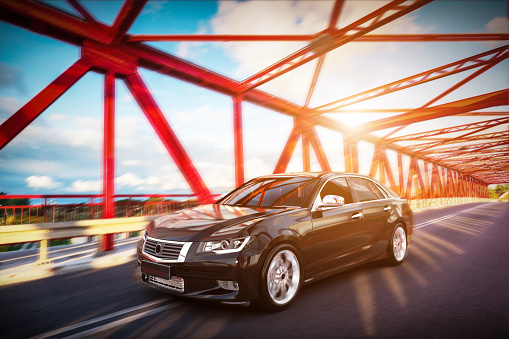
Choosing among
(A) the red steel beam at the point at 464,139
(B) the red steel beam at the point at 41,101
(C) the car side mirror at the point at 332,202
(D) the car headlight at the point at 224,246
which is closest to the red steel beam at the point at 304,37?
(B) the red steel beam at the point at 41,101

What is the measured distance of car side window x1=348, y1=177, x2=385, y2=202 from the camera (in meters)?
5.13

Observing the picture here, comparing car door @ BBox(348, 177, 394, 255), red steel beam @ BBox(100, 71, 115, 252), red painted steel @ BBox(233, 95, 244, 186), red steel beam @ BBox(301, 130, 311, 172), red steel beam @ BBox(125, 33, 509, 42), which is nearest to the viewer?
car door @ BBox(348, 177, 394, 255)

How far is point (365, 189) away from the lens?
17.6 feet

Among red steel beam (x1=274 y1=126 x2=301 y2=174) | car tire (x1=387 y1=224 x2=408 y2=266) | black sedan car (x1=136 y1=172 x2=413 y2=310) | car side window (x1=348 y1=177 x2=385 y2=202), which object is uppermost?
red steel beam (x1=274 y1=126 x2=301 y2=174)

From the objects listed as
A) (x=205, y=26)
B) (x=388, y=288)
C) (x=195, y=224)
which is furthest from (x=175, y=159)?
(x=388, y=288)

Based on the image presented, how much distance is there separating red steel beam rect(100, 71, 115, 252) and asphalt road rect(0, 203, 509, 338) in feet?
4.66

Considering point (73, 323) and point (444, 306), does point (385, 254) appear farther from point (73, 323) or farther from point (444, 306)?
→ point (73, 323)

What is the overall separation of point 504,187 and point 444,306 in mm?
172208

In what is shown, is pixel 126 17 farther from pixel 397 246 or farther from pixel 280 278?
pixel 397 246

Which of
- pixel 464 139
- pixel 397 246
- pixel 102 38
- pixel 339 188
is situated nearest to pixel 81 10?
pixel 102 38

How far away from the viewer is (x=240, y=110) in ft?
34.5

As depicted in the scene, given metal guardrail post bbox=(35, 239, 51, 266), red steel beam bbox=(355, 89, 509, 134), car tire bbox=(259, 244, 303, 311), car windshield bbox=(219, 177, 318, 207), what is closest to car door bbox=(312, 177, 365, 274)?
car windshield bbox=(219, 177, 318, 207)

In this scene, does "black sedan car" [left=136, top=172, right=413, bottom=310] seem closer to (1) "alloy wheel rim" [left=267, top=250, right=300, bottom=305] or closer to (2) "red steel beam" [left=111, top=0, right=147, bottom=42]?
(1) "alloy wheel rim" [left=267, top=250, right=300, bottom=305]

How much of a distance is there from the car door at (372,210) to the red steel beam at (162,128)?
4.27 metres
